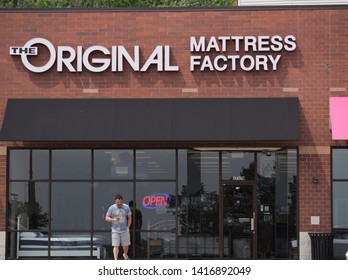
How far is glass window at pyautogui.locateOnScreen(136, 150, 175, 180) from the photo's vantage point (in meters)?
21.1

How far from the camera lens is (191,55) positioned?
2130 centimetres

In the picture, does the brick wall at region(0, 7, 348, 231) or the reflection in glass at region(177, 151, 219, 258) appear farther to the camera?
the brick wall at region(0, 7, 348, 231)

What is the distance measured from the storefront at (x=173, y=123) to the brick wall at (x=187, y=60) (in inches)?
1.3

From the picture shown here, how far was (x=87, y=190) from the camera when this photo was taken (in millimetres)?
21125

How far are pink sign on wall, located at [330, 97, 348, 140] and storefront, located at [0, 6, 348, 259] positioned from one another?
0.77 ft

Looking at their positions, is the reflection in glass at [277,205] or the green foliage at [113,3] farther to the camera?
the green foliage at [113,3]

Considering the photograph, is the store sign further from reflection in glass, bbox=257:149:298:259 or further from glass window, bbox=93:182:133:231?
glass window, bbox=93:182:133:231

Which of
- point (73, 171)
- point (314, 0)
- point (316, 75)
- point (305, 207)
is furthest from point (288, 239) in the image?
point (314, 0)

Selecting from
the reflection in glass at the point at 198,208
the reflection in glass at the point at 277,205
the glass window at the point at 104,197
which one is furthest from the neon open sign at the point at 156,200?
the reflection in glass at the point at 277,205

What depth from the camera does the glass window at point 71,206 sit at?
830 inches

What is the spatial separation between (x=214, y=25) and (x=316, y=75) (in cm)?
313

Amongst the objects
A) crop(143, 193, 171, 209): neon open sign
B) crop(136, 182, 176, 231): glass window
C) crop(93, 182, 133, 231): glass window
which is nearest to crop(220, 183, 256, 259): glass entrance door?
crop(136, 182, 176, 231): glass window

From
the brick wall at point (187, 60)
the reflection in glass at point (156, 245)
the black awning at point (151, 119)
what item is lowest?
the reflection in glass at point (156, 245)

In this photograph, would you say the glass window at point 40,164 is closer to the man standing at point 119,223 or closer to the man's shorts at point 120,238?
the man standing at point 119,223
